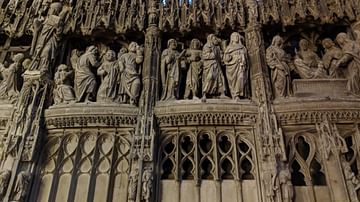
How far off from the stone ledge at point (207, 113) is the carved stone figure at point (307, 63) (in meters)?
1.72

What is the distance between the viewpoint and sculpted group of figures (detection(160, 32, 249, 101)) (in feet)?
28.4

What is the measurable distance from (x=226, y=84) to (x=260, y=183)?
2.65m

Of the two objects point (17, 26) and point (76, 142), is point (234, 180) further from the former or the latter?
A: point (17, 26)

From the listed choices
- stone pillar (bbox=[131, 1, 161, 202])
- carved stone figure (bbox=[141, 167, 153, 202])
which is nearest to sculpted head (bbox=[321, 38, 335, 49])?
stone pillar (bbox=[131, 1, 161, 202])

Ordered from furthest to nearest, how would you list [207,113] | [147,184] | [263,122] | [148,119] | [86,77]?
[86,77] < [207,113] < [148,119] < [263,122] < [147,184]

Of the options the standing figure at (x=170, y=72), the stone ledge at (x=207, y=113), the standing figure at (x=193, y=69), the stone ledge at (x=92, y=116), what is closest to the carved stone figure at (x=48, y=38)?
the stone ledge at (x=92, y=116)

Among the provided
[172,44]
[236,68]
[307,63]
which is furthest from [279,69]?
[172,44]

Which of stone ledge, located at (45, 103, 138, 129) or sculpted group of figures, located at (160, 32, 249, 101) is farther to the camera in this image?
sculpted group of figures, located at (160, 32, 249, 101)

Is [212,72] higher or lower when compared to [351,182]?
higher

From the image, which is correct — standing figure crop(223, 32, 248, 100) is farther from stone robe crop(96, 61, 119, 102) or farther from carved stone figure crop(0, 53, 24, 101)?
carved stone figure crop(0, 53, 24, 101)

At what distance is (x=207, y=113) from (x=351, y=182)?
3.28 metres

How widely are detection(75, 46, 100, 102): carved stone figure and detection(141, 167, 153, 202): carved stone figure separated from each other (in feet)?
8.49

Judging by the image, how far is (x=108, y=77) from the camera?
8.97m

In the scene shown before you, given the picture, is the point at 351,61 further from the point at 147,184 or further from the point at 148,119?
the point at 147,184
